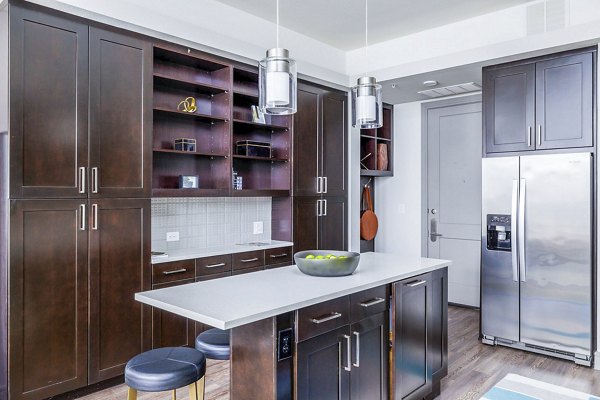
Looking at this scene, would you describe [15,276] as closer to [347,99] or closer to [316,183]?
[316,183]

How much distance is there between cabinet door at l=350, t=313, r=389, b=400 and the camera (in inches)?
85.4

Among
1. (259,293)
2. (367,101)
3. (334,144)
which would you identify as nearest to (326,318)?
(259,293)

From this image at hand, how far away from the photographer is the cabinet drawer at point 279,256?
4.00 metres

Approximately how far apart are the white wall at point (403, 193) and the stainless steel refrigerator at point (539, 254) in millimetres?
1581

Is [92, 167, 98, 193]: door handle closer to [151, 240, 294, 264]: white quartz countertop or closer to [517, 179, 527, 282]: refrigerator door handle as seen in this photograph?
[151, 240, 294, 264]: white quartz countertop

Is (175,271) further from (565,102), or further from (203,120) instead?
(565,102)

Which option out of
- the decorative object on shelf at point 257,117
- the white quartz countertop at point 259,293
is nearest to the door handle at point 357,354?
the white quartz countertop at point 259,293

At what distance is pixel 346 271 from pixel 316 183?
221 centimetres

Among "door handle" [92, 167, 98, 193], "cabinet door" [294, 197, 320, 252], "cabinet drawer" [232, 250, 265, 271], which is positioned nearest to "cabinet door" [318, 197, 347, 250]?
"cabinet door" [294, 197, 320, 252]

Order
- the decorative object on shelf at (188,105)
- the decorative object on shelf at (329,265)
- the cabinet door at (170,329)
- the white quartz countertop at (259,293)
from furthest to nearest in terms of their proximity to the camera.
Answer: the decorative object on shelf at (188,105)
the cabinet door at (170,329)
the decorative object on shelf at (329,265)
the white quartz countertop at (259,293)

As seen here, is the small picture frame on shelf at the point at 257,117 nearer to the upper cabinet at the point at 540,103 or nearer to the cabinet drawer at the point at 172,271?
the cabinet drawer at the point at 172,271

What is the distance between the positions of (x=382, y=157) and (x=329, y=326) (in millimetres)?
3771

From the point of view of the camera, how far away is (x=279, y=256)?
13.5ft

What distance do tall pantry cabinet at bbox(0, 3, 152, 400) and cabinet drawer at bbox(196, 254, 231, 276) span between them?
437mm
